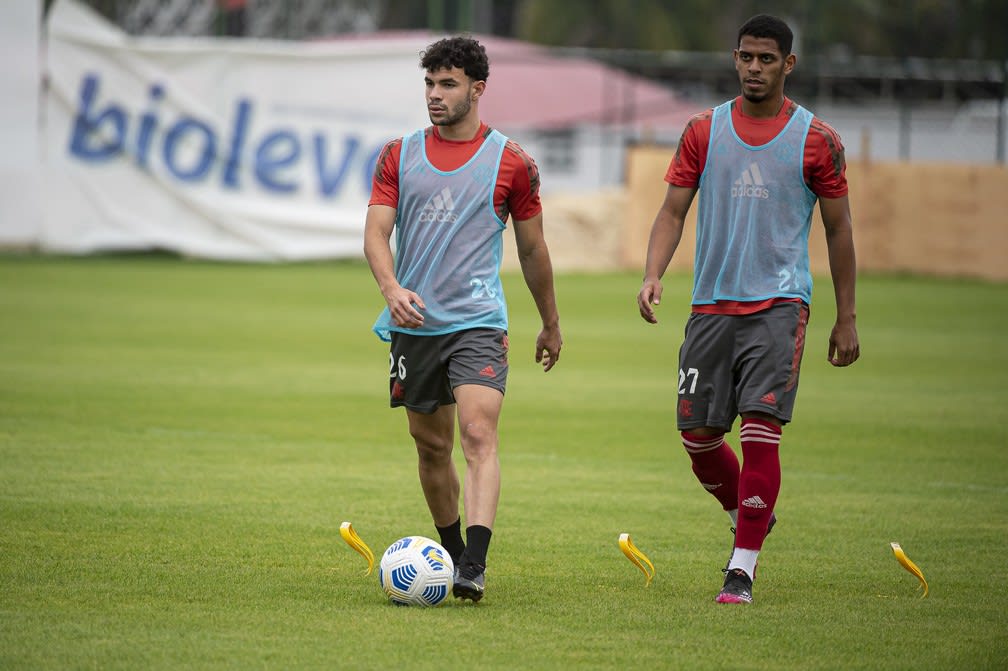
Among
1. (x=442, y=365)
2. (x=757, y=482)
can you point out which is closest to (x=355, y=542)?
(x=442, y=365)

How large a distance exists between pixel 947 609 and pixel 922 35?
5129 cm

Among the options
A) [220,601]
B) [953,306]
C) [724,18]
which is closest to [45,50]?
[953,306]

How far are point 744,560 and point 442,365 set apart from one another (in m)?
1.54

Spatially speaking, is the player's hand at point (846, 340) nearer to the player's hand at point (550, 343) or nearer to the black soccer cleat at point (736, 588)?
the black soccer cleat at point (736, 588)

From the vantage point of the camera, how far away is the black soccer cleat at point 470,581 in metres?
6.29

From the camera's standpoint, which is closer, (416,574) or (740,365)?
(416,574)

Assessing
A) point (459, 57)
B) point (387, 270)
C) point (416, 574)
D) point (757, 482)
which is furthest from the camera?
point (757, 482)

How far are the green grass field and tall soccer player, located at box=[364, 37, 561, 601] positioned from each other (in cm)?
73

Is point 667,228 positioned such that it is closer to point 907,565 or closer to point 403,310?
point 403,310

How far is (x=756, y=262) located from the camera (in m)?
6.72

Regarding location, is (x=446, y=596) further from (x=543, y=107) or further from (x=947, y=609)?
Answer: (x=543, y=107)

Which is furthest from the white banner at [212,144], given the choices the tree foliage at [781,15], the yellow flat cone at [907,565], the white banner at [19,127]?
the yellow flat cone at [907,565]

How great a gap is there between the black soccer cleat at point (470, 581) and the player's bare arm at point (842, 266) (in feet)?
6.13

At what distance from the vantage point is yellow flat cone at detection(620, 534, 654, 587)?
668 centimetres
